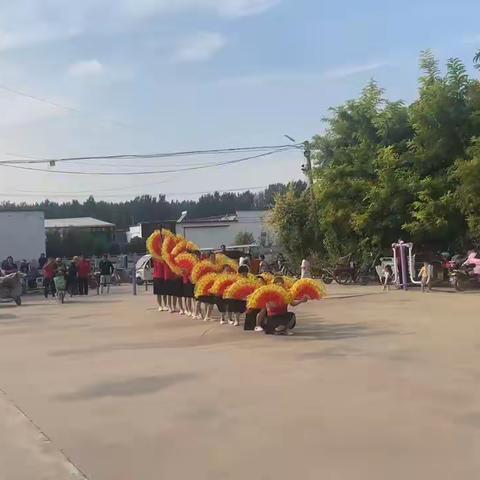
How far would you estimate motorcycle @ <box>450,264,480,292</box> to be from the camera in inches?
878

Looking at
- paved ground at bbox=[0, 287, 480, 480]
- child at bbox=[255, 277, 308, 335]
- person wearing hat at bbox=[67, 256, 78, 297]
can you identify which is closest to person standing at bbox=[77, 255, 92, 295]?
person wearing hat at bbox=[67, 256, 78, 297]

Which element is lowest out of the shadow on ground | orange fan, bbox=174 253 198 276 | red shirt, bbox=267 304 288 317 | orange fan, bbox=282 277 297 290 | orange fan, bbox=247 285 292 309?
the shadow on ground

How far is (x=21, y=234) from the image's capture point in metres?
54.8

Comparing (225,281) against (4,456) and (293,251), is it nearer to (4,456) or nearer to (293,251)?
(4,456)

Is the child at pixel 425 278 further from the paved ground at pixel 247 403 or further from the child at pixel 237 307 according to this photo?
the child at pixel 237 307

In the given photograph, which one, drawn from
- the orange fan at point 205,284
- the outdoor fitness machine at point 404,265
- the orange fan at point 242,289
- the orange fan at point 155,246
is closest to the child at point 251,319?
the orange fan at point 242,289

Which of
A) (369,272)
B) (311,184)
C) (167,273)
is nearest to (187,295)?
(167,273)

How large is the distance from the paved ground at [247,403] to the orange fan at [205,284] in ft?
3.50

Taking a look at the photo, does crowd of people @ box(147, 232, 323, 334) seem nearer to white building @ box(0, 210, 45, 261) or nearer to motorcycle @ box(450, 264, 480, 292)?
motorcycle @ box(450, 264, 480, 292)

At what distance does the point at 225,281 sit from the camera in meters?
15.3

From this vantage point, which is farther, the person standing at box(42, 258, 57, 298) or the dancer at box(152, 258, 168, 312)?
the person standing at box(42, 258, 57, 298)

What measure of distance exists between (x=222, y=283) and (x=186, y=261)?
8.19 feet

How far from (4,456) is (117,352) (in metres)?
5.95

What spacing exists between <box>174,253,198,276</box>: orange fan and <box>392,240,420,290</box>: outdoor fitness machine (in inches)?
364
